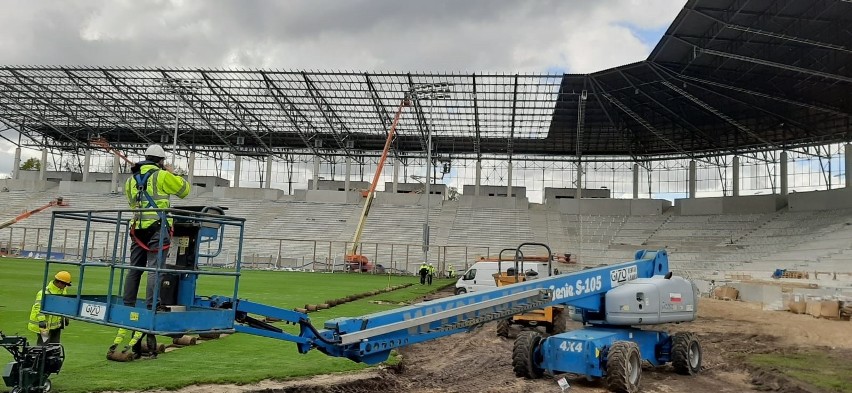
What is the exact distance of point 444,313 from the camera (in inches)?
253

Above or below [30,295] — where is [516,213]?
Result: above

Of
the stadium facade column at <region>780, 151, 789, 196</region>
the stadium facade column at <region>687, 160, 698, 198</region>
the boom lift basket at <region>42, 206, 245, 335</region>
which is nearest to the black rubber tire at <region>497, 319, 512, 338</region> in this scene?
the boom lift basket at <region>42, 206, 245, 335</region>

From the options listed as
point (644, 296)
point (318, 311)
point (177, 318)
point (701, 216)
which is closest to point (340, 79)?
point (318, 311)

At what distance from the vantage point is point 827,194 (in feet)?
162

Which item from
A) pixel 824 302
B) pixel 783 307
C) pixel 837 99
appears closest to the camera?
pixel 824 302

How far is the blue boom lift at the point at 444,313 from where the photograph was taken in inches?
211

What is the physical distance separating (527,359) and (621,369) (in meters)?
1.32

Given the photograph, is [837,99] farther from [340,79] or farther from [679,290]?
[679,290]

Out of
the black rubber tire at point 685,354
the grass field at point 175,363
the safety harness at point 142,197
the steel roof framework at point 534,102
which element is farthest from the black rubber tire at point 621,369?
the steel roof framework at point 534,102

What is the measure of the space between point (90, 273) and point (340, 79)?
23883mm

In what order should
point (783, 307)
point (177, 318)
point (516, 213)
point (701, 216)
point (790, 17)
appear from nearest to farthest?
point (177, 318) → point (783, 307) → point (790, 17) → point (701, 216) → point (516, 213)

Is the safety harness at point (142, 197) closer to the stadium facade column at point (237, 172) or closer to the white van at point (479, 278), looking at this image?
the white van at point (479, 278)

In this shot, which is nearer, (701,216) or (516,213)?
(701,216)

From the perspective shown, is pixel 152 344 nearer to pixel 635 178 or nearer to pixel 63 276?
pixel 63 276
